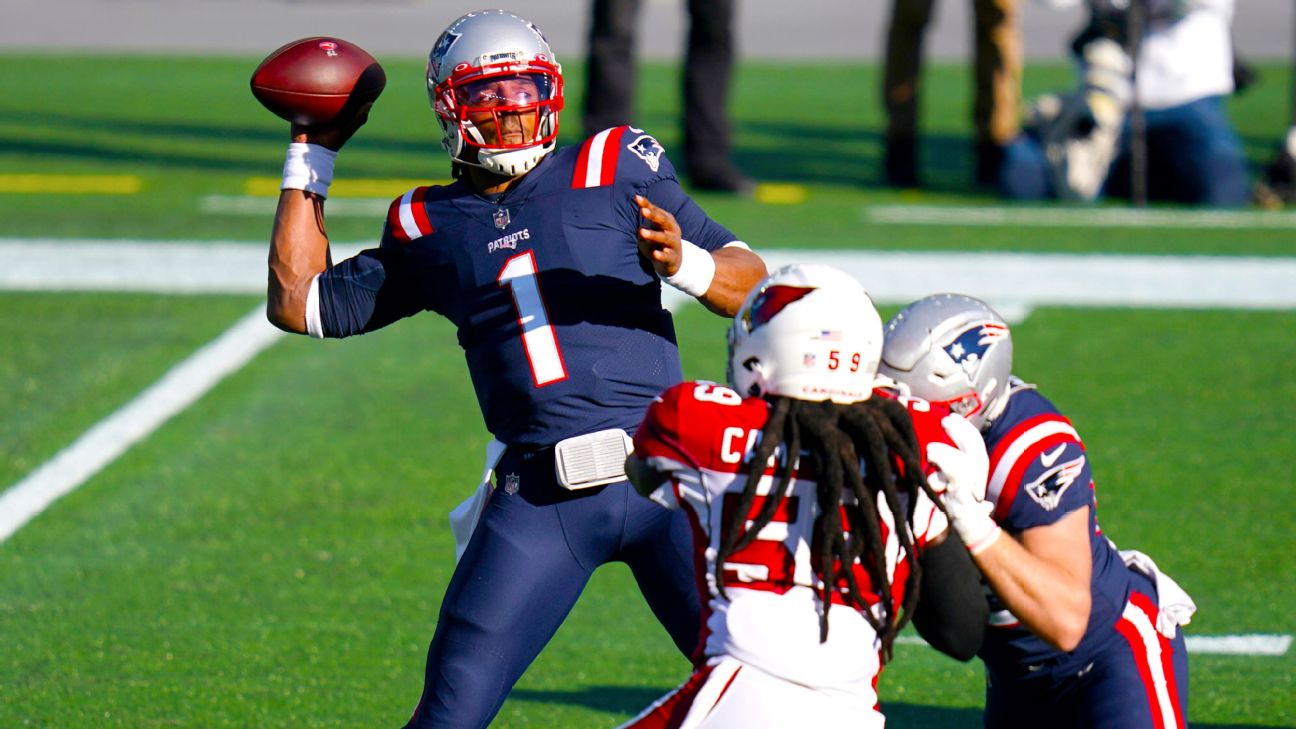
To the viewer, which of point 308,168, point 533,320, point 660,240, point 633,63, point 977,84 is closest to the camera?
point 660,240

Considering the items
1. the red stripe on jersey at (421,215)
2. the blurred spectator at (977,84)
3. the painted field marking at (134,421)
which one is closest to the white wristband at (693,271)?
the red stripe on jersey at (421,215)

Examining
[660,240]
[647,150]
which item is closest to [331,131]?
[647,150]

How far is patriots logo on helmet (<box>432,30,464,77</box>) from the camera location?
374cm

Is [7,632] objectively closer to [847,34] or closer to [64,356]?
[64,356]

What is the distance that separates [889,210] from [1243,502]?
15.0 ft

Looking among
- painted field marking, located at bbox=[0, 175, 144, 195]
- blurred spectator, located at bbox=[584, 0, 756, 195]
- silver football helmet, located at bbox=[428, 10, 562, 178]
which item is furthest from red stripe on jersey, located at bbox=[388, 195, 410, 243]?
painted field marking, located at bbox=[0, 175, 144, 195]

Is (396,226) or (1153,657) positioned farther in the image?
(396,226)

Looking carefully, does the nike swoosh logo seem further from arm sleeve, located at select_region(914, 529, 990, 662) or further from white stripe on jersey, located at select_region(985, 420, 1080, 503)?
arm sleeve, located at select_region(914, 529, 990, 662)

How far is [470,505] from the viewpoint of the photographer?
374 centimetres

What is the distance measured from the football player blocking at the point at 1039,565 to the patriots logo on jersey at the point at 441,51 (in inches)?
43.6

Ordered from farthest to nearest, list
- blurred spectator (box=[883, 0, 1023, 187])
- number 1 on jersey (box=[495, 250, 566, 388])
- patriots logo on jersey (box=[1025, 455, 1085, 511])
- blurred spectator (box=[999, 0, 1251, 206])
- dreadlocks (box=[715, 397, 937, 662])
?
blurred spectator (box=[883, 0, 1023, 187]) < blurred spectator (box=[999, 0, 1251, 206]) < number 1 on jersey (box=[495, 250, 566, 388]) < patriots logo on jersey (box=[1025, 455, 1085, 511]) < dreadlocks (box=[715, 397, 937, 662])

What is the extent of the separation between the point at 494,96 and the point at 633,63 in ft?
21.5

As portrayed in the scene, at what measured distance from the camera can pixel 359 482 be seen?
641cm

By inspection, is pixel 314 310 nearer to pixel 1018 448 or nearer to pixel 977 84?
pixel 1018 448
